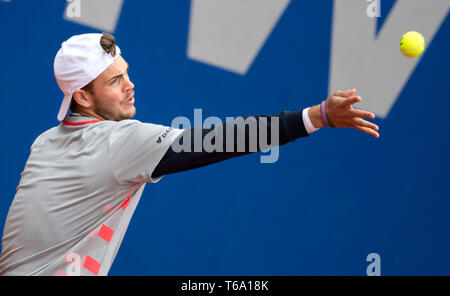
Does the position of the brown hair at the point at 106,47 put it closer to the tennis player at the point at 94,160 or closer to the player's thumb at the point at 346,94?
the tennis player at the point at 94,160

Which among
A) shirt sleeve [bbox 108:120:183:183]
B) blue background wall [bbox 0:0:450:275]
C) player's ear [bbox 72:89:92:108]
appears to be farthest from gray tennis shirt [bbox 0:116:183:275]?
blue background wall [bbox 0:0:450:275]

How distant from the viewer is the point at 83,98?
6.81ft

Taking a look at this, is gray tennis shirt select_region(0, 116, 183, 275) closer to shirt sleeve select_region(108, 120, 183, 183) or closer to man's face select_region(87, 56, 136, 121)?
shirt sleeve select_region(108, 120, 183, 183)

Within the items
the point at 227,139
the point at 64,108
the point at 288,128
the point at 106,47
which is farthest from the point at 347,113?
the point at 64,108

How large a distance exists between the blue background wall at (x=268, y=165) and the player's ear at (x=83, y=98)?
3.07 feet

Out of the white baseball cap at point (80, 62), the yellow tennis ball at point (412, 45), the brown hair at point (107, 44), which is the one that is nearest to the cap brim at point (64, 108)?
the white baseball cap at point (80, 62)

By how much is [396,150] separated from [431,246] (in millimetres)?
555

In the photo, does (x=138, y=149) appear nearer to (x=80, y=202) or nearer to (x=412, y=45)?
(x=80, y=202)

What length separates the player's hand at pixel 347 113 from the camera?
61.6 inches

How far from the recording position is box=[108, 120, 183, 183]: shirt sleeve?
1756 mm

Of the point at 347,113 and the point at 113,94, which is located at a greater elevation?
the point at 113,94

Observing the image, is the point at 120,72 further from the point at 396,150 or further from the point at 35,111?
the point at 396,150

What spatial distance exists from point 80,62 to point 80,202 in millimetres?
504

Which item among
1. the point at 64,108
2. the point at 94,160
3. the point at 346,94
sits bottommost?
the point at 94,160
